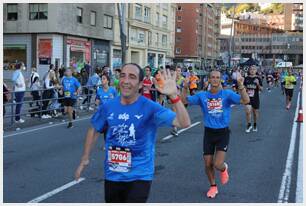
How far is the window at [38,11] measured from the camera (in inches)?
1524

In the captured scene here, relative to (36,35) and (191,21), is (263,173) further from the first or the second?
(191,21)

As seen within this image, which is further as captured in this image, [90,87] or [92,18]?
[92,18]

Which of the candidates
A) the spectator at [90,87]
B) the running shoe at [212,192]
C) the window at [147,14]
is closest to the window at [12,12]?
the window at [147,14]

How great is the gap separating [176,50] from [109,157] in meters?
97.8

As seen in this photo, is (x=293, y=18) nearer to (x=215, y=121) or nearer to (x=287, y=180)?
(x=287, y=180)

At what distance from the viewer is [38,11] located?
39.0 m

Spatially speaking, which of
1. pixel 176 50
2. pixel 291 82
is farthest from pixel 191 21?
pixel 291 82

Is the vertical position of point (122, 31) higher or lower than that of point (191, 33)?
lower

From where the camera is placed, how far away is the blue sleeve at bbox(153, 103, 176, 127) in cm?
412

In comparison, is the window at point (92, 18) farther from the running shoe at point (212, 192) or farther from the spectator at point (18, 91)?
the running shoe at point (212, 192)

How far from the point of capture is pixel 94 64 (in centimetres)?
4509

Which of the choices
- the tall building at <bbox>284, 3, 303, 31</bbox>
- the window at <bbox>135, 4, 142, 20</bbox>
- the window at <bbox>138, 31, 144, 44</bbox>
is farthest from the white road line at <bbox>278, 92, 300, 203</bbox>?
the tall building at <bbox>284, 3, 303, 31</bbox>

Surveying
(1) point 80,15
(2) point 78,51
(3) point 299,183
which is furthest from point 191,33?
(3) point 299,183

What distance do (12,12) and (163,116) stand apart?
38.9 m
